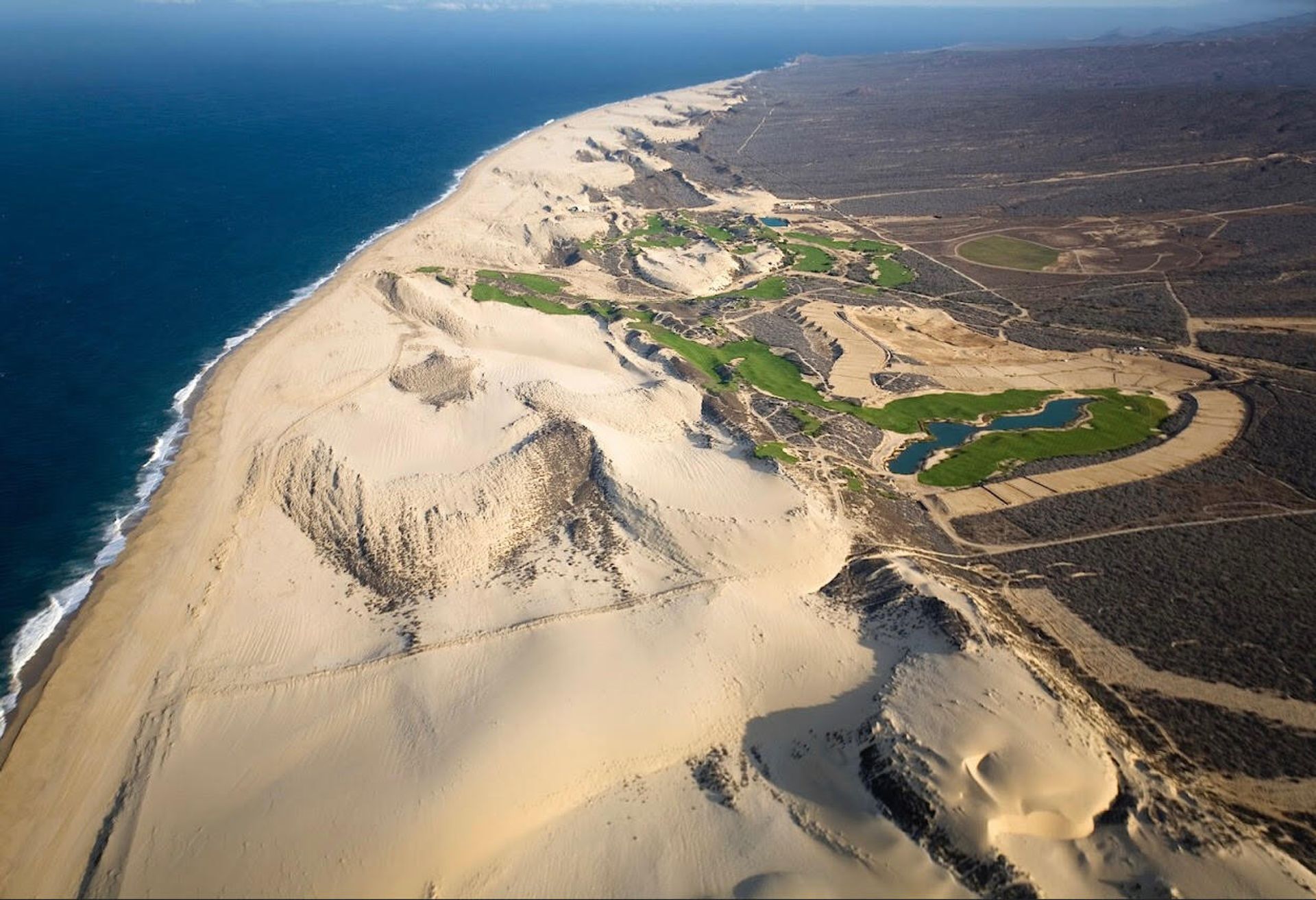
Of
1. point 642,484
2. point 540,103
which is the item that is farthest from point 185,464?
point 540,103

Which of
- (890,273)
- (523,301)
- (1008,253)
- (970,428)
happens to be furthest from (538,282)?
(1008,253)

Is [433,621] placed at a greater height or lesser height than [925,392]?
greater

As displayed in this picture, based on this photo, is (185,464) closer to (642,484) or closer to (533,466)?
(533,466)

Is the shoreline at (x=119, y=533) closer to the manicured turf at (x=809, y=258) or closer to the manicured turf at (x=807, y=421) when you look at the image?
the manicured turf at (x=807, y=421)

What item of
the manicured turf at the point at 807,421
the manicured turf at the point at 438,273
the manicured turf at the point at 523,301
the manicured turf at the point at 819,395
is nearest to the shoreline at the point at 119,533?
the manicured turf at the point at 438,273

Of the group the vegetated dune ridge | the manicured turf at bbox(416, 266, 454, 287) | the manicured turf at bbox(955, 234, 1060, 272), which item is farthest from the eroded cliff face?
the manicured turf at bbox(955, 234, 1060, 272)

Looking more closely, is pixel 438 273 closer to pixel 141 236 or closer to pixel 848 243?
pixel 141 236
